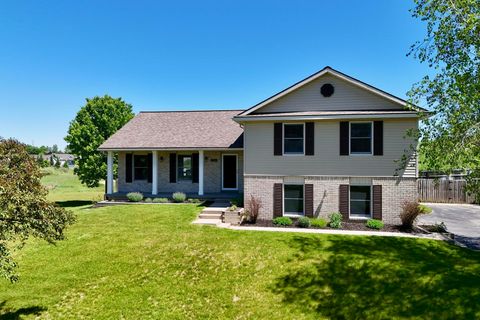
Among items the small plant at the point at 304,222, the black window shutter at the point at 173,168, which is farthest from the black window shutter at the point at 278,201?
the black window shutter at the point at 173,168

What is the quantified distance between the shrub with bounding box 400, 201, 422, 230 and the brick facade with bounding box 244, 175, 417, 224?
1.42 feet

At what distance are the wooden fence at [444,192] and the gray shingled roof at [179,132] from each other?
15507 millimetres

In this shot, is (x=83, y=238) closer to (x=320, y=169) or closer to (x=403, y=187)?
(x=320, y=169)

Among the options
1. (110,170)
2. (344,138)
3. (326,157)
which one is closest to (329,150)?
(326,157)

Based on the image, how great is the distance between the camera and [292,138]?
13469mm

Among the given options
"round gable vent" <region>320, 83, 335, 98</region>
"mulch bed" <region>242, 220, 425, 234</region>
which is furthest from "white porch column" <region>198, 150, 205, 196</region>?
"round gable vent" <region>320, 83, 335, 98</region>

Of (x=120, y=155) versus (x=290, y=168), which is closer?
(x=290, y=168)

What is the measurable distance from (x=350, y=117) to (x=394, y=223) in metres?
5.50

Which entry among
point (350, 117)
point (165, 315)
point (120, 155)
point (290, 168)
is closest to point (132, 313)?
point (165, 315)

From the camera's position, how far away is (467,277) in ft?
24.6

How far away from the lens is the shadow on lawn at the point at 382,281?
21.5 ft

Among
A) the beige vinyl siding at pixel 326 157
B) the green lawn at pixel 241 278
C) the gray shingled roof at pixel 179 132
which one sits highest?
the gray shingled roof at pixel 179 132

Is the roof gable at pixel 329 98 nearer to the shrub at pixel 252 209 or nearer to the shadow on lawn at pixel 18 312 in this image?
the shrub at pixel 252 209

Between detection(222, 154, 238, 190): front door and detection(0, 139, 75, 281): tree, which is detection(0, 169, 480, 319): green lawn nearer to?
detection(0, 139, 75, 281): tree
